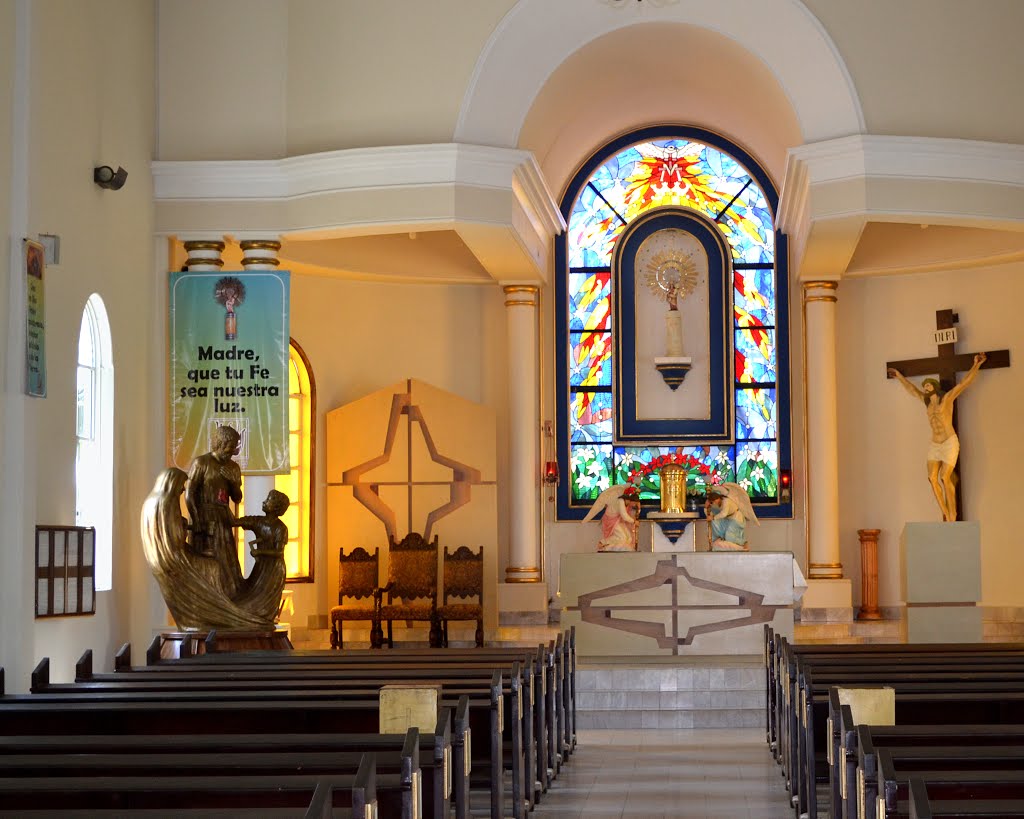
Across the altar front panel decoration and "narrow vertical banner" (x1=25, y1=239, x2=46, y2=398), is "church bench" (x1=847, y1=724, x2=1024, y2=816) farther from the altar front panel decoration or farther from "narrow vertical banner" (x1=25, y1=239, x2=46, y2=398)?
the altar front panel decoration

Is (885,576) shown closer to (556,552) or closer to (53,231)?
(556,552)

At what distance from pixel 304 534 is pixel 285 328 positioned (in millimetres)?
3456

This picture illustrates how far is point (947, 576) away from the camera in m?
12.7

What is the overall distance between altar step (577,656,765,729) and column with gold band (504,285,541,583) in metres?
4.01

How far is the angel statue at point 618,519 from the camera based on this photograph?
1356 centimetres

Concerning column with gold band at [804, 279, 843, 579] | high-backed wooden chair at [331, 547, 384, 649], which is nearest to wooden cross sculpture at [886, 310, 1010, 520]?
column with gold band at [804, 279, 843, 579]

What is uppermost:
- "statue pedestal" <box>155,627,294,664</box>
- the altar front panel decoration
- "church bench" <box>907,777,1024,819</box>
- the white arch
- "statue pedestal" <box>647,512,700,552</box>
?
the white arch

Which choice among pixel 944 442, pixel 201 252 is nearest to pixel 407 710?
pixel 201 252

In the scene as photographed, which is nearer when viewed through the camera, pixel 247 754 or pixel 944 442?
pixel 247 754

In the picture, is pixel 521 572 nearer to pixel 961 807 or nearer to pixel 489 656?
pixel 489 656

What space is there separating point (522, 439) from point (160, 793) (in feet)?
37.5

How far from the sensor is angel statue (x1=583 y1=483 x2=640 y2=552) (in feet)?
44.5

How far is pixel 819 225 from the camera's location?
12.6m

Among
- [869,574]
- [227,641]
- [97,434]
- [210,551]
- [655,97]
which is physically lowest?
[227,641]
